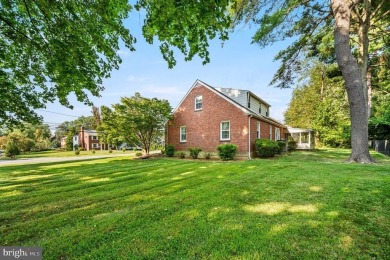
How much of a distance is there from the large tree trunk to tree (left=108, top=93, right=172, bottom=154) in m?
13.1

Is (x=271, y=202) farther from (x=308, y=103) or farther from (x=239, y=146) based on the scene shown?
(x=308, y=103)

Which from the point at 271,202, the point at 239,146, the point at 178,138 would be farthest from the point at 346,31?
the point at 178,138

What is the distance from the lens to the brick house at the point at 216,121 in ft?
48.0

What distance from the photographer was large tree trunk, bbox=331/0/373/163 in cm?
955

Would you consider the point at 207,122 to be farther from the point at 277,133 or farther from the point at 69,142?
the point at 69,142

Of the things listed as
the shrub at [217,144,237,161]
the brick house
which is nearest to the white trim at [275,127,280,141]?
the brick house

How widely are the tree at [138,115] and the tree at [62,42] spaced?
34.4 feet

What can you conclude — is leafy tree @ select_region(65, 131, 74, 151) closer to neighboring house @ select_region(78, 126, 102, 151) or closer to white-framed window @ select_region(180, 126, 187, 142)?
neighboring house @ select_region(78, 126, 102, 151)

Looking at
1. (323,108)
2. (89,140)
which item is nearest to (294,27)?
(323,108)

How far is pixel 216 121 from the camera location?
15.9 m

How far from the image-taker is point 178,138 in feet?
61.0

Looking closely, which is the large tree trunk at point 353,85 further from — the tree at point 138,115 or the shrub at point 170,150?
the tree at point 138,115

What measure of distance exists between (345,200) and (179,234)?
3.37 metres

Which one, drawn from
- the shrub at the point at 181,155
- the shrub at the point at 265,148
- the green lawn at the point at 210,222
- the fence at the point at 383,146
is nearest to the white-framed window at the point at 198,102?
the shrub at the point at 181,155
